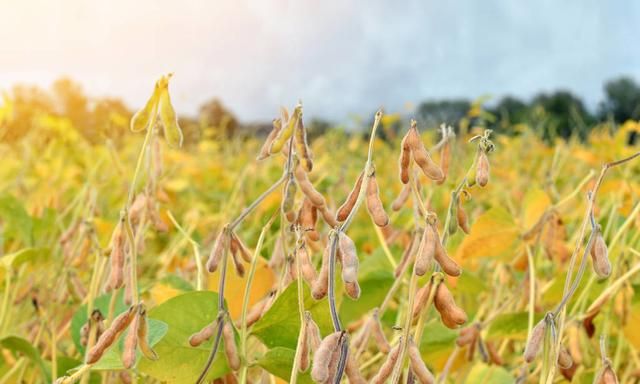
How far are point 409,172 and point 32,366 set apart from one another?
0.42 m

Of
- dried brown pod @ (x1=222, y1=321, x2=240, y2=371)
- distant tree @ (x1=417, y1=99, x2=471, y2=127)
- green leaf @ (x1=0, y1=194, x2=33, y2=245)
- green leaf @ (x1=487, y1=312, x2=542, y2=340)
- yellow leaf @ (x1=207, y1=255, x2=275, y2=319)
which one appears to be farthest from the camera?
distant tree @ (x1=417, y1=99, x2=471, y2=127)

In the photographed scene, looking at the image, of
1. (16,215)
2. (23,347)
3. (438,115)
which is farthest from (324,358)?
(438,115)

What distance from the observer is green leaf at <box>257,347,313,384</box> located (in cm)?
46

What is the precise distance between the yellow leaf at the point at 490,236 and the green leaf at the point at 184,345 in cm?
35

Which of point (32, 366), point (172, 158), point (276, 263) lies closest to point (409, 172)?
→ point (276, 263)

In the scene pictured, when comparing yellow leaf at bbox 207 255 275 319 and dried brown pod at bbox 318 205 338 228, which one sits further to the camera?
yellow leaf at bbox 207 255 275 319

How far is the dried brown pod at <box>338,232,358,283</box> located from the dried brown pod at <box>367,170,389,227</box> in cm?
5

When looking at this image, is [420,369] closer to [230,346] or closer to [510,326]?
[230,346]

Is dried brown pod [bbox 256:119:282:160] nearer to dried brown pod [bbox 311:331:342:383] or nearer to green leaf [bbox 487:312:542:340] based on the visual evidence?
dried brown pod [bbox 311:331:342:383]

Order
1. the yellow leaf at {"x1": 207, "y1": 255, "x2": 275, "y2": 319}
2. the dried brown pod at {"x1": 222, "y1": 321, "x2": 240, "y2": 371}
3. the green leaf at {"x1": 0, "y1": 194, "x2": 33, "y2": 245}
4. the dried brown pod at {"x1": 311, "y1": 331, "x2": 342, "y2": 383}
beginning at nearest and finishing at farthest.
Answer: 1. the dried brown pod at {"x1": 311, "y1": 331, "x2": 342, "y2": 383}
2. the dried brown pod at {"x1": 222, "y1": 321, "x2": 240, "y2": 371}
3. the yellow leaf at {"x1": 207, "y1": 255, "x2": 275, "y2": 319}
4. the green leaf at {"x1": 0, "y1": 194, "x2": 33, "y2": 245}

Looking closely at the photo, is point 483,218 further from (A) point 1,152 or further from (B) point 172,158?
(B) point 172,158

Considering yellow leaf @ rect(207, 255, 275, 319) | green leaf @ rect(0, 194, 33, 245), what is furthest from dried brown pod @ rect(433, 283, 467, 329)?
green leaf @ rect(0, 194, 33, 245)

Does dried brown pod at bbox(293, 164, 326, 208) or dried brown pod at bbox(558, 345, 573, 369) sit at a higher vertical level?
dried brown pod at bbox(293, 164, 326, 208)

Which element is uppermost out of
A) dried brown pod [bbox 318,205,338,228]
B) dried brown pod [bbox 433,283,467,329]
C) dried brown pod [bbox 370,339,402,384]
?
dried brown pod [bbox 318,205,338,228]
